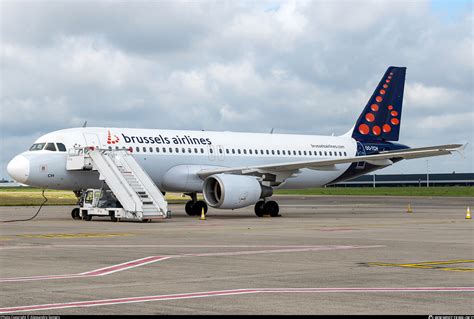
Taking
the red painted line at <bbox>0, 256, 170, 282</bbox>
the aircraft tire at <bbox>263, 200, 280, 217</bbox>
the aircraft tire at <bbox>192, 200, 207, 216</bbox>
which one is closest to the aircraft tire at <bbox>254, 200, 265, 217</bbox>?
the aircraft tire at <bbox>263, 200, 280, 217</bbox>

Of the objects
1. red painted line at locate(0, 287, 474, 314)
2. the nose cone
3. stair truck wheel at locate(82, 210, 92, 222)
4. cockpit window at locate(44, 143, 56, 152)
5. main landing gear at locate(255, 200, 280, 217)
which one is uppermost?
cockpit window at locate(44, 143, 56, 152)

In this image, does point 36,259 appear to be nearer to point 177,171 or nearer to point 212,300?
point 212,300

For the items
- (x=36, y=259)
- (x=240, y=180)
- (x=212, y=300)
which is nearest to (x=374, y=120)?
(x=240, y=180)

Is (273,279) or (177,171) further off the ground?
(177,171)

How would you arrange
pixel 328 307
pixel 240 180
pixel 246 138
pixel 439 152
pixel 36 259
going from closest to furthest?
pixel 328 307
pixel 36 259
pixel 240 180
pixel 439 152
pixel 246 138

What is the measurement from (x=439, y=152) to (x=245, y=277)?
26472 millimetres

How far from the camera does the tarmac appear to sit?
10203mm

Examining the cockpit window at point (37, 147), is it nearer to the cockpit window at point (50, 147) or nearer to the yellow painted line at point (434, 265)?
the cockpit window at point (50, 147)

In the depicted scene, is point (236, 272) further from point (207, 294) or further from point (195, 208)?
point (195, 208)

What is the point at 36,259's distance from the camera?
16.3 metres

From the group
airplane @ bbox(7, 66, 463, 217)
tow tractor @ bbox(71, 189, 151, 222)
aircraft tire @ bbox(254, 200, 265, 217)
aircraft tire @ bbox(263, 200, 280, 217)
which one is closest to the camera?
tow tractor @ bbox(71, 189, 151, 222)

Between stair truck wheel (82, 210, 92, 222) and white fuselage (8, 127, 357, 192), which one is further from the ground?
white fuselage (8, 127, 357, 192)

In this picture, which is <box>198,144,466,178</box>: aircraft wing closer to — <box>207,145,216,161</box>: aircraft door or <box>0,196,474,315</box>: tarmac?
<box>207,145,216,161</box>: aircraft door

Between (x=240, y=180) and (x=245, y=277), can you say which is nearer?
(x=245, y=277)
